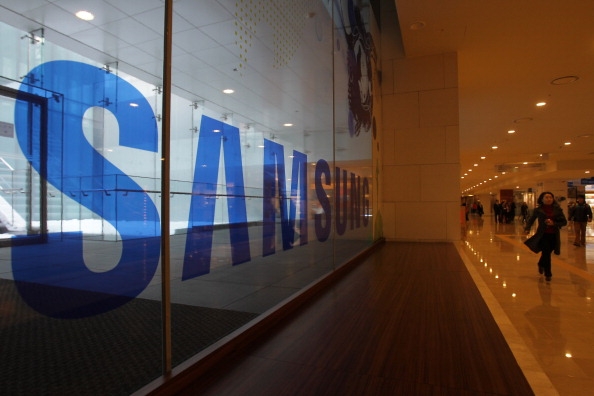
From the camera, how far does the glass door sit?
181 cm

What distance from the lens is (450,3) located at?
6.34 m

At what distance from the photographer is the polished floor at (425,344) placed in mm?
1965

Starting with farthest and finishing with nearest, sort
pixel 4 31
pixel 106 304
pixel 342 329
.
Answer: pixel 106 304
pixel 342 329
pixel 4 31

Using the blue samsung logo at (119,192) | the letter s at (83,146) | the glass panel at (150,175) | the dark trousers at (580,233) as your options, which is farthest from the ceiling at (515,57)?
the letter s at (83,146)

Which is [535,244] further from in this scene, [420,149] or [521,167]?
[521,167]

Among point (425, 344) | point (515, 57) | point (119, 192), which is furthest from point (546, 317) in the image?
point (515, 57)

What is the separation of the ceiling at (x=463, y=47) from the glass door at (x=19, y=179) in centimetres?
59

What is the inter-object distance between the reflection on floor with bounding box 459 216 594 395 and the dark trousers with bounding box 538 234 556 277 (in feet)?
0.54

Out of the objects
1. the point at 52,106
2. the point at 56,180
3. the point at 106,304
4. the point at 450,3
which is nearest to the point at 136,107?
the point at 52,106

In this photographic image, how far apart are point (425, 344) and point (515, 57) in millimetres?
8378

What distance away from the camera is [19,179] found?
2.21 meters

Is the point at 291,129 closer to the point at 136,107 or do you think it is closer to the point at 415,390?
the point at 136,107

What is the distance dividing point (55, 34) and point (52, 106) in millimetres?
849

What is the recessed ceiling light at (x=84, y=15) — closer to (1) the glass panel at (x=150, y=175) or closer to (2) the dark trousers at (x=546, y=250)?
(1) the glass panel at (x=150, y=175)
